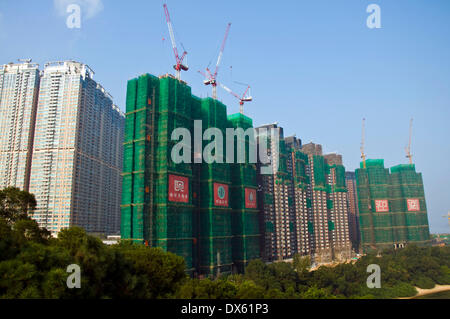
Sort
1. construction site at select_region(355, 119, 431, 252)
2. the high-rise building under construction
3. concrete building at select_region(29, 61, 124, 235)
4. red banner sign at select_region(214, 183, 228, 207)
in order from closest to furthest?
red banner sign at select_region(214, 183, 228, 207) → concrete building at select_region(29, 61, 124, 235) → the high-rise building under construction → construction site at select_region(355, 119, 431, 252)

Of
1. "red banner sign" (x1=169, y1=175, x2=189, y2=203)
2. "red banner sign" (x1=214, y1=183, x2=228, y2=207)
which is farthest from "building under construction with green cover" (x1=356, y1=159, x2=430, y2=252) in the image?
"red banner sign" (x1=169, y1=175, x2=189, y2=203)

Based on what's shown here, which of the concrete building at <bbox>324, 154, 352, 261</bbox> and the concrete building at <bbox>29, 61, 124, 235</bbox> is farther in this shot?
the concrete building at <bbox>324, 154, 352, 261</bbox>

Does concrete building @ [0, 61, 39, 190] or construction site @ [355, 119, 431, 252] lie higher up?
concrete building @ [0, 61, 39, 190]

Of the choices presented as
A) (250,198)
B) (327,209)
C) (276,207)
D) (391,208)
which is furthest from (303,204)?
(391,208)

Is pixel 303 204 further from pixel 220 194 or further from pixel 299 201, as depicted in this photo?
pixel 220 194

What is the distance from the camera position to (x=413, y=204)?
176m

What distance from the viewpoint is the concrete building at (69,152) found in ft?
368

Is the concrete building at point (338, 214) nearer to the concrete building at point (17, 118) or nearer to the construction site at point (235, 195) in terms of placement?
the construction site at point (235, 195)

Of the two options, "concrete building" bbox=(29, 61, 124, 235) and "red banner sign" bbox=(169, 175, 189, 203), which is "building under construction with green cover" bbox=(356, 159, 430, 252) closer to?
"red banner sign" bbox=(169, 175, 189, 203)

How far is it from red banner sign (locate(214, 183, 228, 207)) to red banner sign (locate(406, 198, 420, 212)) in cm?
12066

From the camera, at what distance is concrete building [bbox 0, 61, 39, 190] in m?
115

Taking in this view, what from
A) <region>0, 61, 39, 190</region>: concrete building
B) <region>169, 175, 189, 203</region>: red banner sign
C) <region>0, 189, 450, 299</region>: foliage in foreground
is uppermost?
<region>0, 61, 39, 190</region>: concrete building
